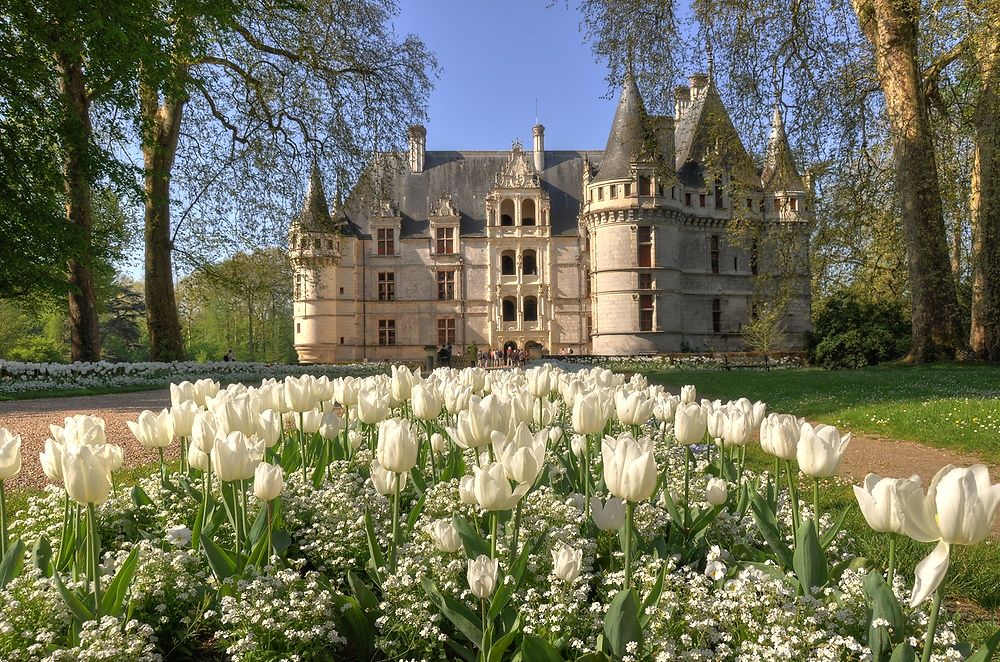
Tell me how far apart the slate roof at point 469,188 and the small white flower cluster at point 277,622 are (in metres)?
A: 36.7

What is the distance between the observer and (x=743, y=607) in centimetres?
181

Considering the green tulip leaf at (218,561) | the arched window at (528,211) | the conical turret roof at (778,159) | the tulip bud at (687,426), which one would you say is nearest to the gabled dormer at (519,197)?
the arched window at (528,211)

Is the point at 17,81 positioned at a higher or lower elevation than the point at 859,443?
higher

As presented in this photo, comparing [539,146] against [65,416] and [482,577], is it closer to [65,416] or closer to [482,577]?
[65,416]

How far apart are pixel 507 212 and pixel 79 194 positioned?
2837 cm

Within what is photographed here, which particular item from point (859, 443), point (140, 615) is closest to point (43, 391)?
point (140, 615)

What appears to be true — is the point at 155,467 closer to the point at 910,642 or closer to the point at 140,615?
the point at 140,615

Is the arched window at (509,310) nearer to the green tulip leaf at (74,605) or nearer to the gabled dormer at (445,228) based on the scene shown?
the gabled dormer at (445,228)

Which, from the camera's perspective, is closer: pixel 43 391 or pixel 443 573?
pixel 443 573

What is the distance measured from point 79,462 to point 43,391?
11.8 m

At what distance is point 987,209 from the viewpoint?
42.7 ft

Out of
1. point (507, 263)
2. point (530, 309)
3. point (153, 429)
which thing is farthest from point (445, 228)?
point (153, 429)

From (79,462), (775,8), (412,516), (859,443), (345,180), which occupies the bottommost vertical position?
(859,443)

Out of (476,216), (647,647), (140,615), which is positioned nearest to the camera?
(647,647)
